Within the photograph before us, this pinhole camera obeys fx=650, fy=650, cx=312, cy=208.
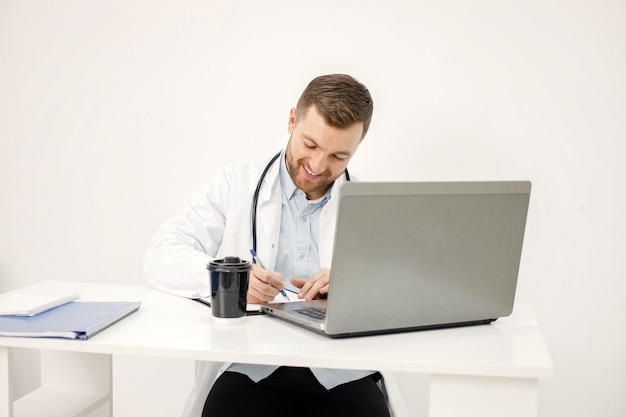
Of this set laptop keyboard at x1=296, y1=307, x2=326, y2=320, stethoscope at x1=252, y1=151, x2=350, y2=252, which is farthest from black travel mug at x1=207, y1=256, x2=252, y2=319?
stethoscope at x1=252, y1=151, x2=350, y2=252

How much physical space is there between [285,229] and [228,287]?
684mm

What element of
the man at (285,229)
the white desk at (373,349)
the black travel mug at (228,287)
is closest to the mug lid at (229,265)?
the black travel mug at (228,287)

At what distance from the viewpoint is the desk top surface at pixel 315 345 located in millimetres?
1033

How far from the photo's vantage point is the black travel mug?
1229 millimetres

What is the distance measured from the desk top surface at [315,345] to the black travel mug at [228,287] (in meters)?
0.03

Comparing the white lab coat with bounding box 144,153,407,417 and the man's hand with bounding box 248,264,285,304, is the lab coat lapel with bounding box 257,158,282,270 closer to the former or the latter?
the white lab coat with bounding box 144,153,407,417

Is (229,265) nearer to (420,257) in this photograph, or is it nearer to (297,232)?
(420,257)

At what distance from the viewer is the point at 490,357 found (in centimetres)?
106

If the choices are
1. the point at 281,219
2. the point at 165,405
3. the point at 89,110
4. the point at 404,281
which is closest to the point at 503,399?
the point at 404,281

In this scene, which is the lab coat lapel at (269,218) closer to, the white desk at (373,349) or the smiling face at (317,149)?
the smiling face at (317,149)

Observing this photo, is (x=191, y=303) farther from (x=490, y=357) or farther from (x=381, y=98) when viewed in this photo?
(x=381, y=98)

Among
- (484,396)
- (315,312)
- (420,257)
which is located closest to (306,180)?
(315,312)

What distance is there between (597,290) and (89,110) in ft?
6.89

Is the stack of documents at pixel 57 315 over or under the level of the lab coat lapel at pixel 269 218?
under
